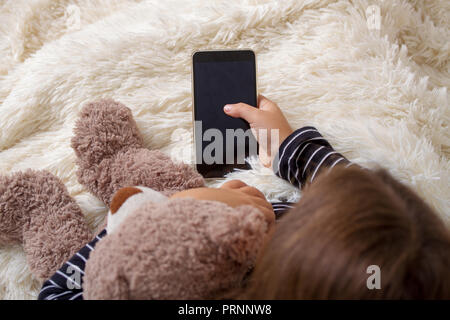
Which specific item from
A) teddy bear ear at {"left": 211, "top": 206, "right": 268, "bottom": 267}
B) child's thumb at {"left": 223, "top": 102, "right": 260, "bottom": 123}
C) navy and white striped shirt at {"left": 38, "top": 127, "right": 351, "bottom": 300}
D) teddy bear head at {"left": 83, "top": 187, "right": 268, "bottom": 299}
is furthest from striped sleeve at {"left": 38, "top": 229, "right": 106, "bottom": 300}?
child's thumb at {"left": 223, "top": 102, "right": 260, "bottom": 123}

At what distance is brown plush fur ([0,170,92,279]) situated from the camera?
21.0 inches

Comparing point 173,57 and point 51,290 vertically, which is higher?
point 173,57

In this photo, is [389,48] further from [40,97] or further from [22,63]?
[22,63]

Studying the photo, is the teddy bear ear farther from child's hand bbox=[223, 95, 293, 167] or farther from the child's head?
child's hand bbox=[223, 95, 293, 167]

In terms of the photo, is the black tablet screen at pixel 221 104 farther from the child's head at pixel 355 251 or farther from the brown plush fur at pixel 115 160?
the child's head at pixel 355 251

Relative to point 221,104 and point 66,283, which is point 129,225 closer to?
point 66,283

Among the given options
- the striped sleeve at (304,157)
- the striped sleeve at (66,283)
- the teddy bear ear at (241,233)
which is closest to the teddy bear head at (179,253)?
the teddy bear ear at (241,233)

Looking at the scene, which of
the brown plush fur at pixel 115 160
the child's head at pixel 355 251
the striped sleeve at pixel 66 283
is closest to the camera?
the child's head at pixel 355 251

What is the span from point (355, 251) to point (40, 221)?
48 cm

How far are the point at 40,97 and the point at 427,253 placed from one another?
70 centimetres

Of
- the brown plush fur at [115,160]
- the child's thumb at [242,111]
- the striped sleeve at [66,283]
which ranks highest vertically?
the child's thumb at [242,111]

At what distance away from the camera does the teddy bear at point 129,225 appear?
0.34 m
